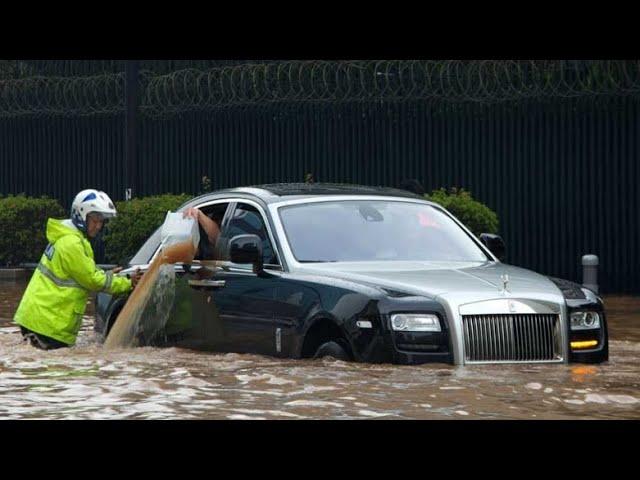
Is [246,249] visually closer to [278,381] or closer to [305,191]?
[305,191]

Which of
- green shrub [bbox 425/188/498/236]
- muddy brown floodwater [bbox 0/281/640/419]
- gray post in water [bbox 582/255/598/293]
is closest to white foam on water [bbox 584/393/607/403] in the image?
muddy brown floodwater [bbox 0/281/640/419]

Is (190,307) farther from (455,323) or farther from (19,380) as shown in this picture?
(455,323)

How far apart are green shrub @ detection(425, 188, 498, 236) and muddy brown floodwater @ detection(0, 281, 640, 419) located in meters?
8.83

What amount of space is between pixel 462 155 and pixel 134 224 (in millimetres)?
4928

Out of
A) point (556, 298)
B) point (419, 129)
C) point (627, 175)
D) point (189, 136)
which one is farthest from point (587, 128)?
point (556, 298)

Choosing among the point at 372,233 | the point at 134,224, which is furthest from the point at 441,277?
the point at 134,224

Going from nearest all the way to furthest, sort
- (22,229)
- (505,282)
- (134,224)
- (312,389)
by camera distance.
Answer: (312,389) → (505,282) → (134,224) → (22,229)

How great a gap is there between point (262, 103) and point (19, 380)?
14.9m

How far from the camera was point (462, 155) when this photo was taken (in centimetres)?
2428

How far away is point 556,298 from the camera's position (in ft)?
37.3

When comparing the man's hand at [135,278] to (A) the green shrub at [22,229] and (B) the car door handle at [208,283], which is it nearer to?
(B) the car door handle at [208,283]

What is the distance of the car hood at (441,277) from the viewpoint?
36.7 ft

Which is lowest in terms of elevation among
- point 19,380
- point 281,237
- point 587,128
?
point 19,380

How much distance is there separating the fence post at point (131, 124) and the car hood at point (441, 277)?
1466 cm
